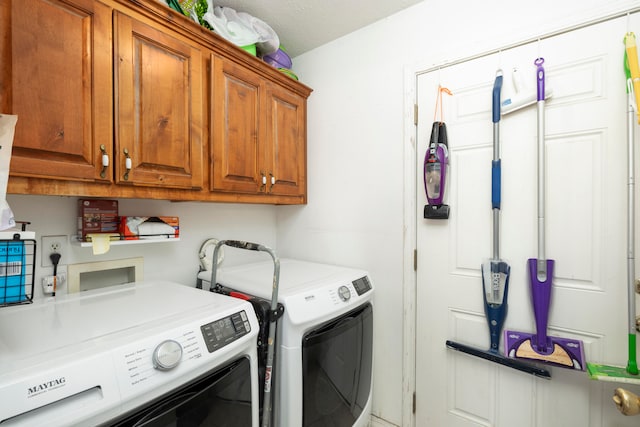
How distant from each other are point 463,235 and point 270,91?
4.32ft

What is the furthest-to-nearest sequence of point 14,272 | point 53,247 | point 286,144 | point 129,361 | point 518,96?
point 286,144 → point 518,96 → point 53,247 → point 14,272 → point 129,361

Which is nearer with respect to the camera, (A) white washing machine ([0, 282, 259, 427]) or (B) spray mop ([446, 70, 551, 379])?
(A) white washing machine ([0, 282, 259, 427])

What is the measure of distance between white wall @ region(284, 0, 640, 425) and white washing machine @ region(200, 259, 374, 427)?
0.21 m

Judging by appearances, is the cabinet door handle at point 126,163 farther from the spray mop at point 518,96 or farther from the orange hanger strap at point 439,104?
the spray mop at point 518,96

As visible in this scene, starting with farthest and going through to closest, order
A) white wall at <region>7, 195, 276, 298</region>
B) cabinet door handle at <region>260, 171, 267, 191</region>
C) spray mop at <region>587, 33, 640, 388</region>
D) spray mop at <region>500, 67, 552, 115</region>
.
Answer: cabinet door handle at <region>260, 171, 267, 191</region> < spray mop at <region>500, 67, 552, 115</region> < white wall at <region>7, 195, 276, 298</region> < spray mop at <region>587, 33, 640, 388</region>

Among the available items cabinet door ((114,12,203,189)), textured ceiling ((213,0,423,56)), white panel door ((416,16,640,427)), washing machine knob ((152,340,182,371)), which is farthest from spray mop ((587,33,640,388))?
cabinet door ((114,12,203,189))

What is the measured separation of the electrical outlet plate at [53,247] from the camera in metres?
1.19

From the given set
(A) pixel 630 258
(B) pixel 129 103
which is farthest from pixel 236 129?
(A) pixel 630 258

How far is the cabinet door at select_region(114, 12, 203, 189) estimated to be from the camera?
1084 millimetres

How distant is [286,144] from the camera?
1847 mm

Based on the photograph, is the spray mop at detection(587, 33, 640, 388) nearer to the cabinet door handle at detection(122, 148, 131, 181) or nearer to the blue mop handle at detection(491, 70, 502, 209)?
the blue mop handle at detection(491, 70, 502, 209)

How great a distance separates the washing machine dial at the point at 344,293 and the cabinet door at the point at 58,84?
103 centimetres

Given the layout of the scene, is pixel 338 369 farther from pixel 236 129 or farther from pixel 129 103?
pixel 129 103

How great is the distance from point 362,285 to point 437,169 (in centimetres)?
69
